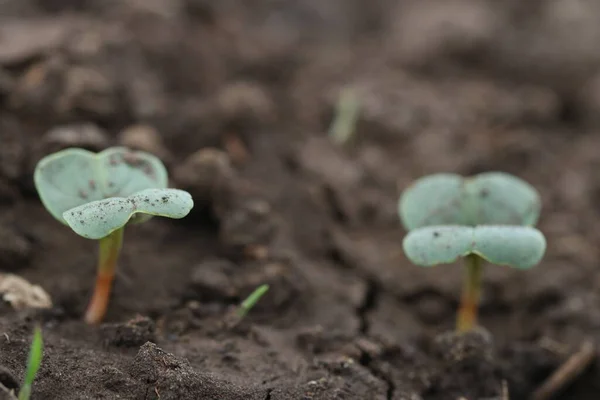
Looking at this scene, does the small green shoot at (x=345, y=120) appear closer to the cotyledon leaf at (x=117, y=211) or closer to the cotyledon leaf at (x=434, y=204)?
the cotyledon leaf at (x=434, y=204)

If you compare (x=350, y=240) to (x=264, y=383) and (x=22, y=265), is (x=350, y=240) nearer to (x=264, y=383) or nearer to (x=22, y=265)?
(x=264, y=383)

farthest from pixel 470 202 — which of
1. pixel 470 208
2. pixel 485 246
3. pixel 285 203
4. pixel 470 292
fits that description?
pixel 285 203

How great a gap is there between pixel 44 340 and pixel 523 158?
6.89ft

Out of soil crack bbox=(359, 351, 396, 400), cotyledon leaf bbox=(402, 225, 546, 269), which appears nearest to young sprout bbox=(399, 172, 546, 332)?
cotyledon leaf bbox=(402, 225, 546, 269)

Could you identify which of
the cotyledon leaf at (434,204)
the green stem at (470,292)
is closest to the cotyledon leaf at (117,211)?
the cotyledon leaf at (434,204)

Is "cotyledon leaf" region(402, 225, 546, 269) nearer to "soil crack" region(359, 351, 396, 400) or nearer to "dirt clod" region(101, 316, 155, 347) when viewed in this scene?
"soil crack" region(359, 351, 396, 400)

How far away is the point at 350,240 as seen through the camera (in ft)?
8.21

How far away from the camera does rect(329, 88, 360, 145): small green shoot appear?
2.95 metres

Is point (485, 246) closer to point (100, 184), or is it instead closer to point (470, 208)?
point (470, 208)

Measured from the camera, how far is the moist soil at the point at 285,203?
178cm

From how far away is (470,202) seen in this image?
2.07m

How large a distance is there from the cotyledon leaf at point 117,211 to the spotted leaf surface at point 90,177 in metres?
0.23

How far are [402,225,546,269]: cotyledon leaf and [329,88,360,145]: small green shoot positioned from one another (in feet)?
4.06

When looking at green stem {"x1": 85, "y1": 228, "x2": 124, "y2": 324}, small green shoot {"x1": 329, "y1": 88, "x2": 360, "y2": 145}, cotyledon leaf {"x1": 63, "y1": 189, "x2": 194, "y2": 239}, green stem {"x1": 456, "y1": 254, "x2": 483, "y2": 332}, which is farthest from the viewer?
small green shoot {"x1": 329, "y1": 88, "x2": 360, "y2": 145}
